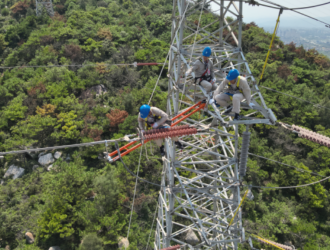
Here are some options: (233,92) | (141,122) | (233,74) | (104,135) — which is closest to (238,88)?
(233,92)

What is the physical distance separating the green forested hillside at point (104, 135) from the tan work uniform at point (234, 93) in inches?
315

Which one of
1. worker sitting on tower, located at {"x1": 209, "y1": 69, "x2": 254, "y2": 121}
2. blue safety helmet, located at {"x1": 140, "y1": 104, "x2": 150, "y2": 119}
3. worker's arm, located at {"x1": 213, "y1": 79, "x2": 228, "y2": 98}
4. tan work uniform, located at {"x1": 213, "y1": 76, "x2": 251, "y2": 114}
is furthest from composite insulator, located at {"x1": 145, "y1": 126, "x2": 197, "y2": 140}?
worker's arm, located at {"x1": 213, "y1": 79, "x2": 228, "y2": 98}

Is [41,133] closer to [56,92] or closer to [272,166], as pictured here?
[56,92]

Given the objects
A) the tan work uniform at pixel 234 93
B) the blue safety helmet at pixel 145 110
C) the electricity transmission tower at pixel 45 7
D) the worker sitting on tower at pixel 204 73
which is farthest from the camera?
the electricity transmission tower at pixel 45 7

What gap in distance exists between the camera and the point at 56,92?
2420 cm

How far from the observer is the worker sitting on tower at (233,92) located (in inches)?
259

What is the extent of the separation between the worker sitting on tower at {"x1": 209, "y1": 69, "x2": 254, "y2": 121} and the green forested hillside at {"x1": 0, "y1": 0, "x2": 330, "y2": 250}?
8.02 m

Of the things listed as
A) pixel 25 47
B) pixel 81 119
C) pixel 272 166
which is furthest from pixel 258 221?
pixel 25 47

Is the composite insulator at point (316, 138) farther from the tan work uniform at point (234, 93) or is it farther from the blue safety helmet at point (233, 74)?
the blue safety helmet at point (233, 74)

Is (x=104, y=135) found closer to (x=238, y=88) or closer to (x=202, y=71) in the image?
(x=202, y=71)

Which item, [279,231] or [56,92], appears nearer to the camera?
[279,231]

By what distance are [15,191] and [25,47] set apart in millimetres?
23042

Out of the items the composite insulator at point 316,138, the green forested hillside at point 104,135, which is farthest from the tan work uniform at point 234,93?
the green forested hillside at point 104,135

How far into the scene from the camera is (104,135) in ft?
77.0
